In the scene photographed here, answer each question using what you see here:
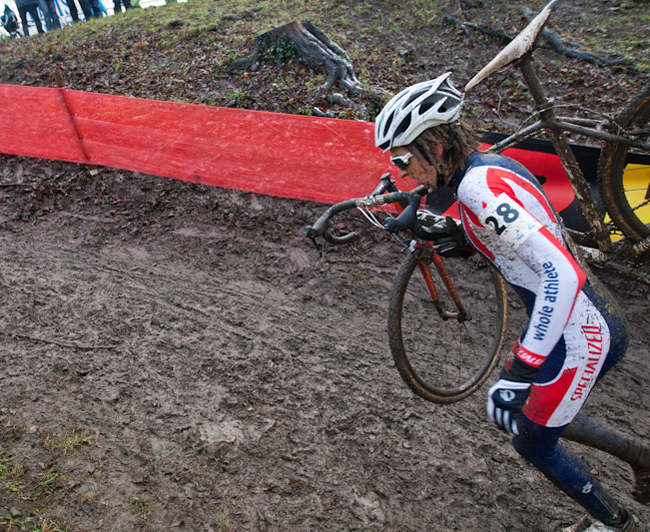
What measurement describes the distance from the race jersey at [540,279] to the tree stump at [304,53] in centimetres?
571

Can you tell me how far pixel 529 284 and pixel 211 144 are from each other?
4626mm

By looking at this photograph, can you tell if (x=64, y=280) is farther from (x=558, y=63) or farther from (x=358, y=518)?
(x=558, y=63)

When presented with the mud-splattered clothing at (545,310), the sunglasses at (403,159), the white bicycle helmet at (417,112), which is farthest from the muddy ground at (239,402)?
the white bicycle helmet at (417,112)

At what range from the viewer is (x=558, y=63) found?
8.37m

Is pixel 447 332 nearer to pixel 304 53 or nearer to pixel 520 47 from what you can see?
pixel 520 47

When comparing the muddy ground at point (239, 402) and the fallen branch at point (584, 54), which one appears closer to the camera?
the muddy ground at point (239, 402)

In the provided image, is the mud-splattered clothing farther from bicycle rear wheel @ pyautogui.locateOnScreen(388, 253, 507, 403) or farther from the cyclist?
bicycle rear wheel @ pyautogui.locateOnScreen(388, 253, 507, 403)

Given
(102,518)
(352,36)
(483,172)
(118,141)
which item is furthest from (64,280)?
(352,36)

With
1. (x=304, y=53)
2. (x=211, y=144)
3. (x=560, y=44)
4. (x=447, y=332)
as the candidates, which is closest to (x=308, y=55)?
(x=304, y=53)

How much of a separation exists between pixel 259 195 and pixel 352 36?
549 centimetres

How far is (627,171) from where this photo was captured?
13.7ft

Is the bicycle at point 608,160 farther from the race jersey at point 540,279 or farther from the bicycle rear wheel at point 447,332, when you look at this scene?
the race jersey at point 540,279

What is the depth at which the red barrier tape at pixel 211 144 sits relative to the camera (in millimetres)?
5203

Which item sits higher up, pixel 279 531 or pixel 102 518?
pixel 102 518
